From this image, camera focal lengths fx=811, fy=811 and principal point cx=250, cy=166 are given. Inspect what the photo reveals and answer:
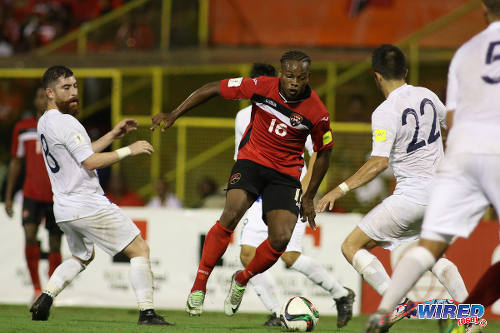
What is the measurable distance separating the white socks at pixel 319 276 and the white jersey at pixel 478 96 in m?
3.66

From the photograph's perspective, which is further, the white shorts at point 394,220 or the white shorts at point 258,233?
the white shorts at point 258,233

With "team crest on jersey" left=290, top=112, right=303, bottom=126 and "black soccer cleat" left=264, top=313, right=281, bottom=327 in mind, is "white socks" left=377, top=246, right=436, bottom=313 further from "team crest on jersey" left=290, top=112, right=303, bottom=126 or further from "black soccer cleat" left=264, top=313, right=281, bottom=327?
"black soccer cleat" left=264, top=313, right=281, bottom=327

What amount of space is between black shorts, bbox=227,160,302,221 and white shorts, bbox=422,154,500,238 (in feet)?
7.19

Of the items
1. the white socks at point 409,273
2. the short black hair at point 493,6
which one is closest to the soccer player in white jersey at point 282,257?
the white socks at point 409,273

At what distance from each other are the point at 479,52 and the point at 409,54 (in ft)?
32.0

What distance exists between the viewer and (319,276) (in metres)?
8.73

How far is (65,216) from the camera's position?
7.56 m

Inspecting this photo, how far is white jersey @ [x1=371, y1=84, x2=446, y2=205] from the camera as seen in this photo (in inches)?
282

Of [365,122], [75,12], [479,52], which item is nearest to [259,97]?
[479,52]

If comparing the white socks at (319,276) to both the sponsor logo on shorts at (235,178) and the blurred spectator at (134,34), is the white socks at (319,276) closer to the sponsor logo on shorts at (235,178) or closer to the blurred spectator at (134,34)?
the sponsor logo on shorts at (235,178)

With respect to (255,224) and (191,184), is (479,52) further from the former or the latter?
(191,184)

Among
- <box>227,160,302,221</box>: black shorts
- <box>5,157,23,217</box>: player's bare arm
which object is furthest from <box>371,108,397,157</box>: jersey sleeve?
<box>5,157,23,217</box>: player's bare arm

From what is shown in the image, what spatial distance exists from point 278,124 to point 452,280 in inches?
82.9

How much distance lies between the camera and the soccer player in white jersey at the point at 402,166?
718cm
